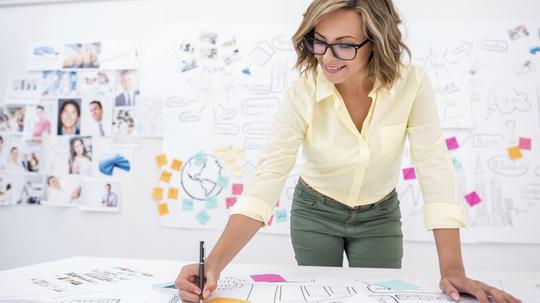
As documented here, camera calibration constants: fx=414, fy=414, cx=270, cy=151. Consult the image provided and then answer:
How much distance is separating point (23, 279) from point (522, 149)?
188cm

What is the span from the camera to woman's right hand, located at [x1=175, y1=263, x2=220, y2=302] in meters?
0.77

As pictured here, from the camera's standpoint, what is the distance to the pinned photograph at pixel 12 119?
7.25ft

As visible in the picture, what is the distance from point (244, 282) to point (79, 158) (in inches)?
61.5

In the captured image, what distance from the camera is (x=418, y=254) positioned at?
186 cm

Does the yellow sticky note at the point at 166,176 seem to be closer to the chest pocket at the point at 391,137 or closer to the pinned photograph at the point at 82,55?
the pinned photograph at the point at 82,55

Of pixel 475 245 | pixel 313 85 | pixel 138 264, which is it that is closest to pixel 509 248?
pixel 475 245

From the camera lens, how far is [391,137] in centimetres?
101

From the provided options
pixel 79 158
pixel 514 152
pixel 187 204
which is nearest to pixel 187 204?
pixel 187 204

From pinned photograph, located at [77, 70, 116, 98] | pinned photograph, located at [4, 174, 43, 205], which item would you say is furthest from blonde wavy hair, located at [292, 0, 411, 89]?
pinned photograph, located at [4, 174, 43, 205]

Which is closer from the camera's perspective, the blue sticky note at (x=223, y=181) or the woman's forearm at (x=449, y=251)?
the woman's forearm at (x=449, y=251)

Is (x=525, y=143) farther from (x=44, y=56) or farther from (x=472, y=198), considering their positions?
(x=44, y=56)

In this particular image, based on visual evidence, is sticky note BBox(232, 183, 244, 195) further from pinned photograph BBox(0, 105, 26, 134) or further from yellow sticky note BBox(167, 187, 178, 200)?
pinned photograph BBox(0, 105, 26, 134)

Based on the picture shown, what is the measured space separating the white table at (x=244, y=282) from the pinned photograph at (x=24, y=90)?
1444 millimetres

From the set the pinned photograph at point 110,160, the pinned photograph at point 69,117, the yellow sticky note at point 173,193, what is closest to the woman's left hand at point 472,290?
the yellow sticky note at point 173,193
